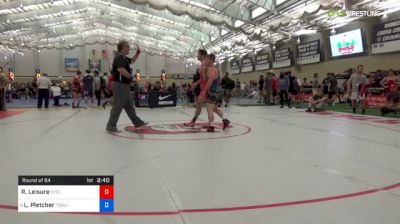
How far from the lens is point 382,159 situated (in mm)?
4355

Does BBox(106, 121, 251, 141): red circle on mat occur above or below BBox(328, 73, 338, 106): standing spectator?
below

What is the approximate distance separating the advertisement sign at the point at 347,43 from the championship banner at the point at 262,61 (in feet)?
31.9

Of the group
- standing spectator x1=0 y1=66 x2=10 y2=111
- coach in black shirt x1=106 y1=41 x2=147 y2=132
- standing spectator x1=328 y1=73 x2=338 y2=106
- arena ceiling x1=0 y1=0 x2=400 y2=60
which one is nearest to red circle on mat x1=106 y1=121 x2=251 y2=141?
coach in black shirt x1=106 y1=41 x2=147 y2=132

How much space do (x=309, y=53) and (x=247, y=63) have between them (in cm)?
1248

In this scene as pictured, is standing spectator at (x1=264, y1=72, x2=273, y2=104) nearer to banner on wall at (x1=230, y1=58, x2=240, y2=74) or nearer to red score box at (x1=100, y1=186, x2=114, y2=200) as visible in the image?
red score box at (x1=100, y1=186, x2=114, y2=200)

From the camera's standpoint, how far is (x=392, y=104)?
10672 millimetres

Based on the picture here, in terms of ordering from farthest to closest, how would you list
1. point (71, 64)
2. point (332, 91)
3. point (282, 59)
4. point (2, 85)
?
point (71, 64) → point (282, 59) → point (332, 91) → point (2, 85)

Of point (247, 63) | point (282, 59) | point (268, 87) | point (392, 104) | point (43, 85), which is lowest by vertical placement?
point (392, 104)

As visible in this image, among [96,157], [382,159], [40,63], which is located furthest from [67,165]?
[40,63]

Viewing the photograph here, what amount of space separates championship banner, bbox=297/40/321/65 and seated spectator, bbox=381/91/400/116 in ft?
43.5

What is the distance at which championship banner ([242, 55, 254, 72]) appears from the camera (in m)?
36.1

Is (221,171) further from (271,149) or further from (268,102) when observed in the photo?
(268,102)
